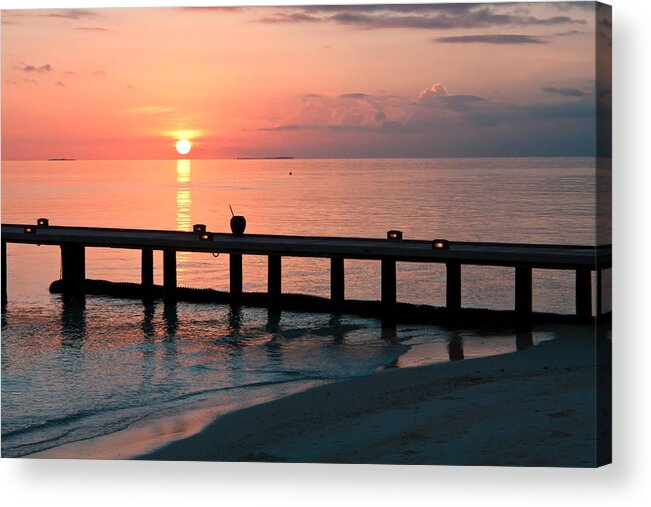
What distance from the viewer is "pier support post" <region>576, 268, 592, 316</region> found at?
1789cm

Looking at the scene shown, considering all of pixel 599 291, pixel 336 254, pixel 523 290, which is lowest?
pixel 523 290

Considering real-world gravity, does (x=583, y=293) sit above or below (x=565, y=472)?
above

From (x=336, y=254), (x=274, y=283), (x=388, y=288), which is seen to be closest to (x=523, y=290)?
(x=388, y=288)

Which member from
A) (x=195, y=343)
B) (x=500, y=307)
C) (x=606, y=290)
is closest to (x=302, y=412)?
(x=606, y=290)

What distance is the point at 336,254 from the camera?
18641 mm

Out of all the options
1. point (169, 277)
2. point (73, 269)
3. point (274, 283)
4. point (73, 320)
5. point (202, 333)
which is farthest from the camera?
point (73, 269)

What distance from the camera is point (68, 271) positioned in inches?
942

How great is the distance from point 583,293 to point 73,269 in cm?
1146

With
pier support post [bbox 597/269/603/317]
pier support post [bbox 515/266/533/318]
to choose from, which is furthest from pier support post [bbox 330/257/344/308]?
pier support post [bbox 597/269/603/317]

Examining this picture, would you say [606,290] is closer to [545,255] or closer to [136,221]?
[545,255]

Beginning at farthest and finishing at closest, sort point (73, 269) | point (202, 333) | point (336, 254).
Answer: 1. point (73, 269)
2. point (202, 333)
3. point (336, 254)

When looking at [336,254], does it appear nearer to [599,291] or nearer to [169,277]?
[169,277]

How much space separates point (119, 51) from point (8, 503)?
4.22 m

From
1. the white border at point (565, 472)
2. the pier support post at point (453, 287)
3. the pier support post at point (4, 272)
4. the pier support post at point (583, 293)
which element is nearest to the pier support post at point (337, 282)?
the pier support post at point (453, 287)
